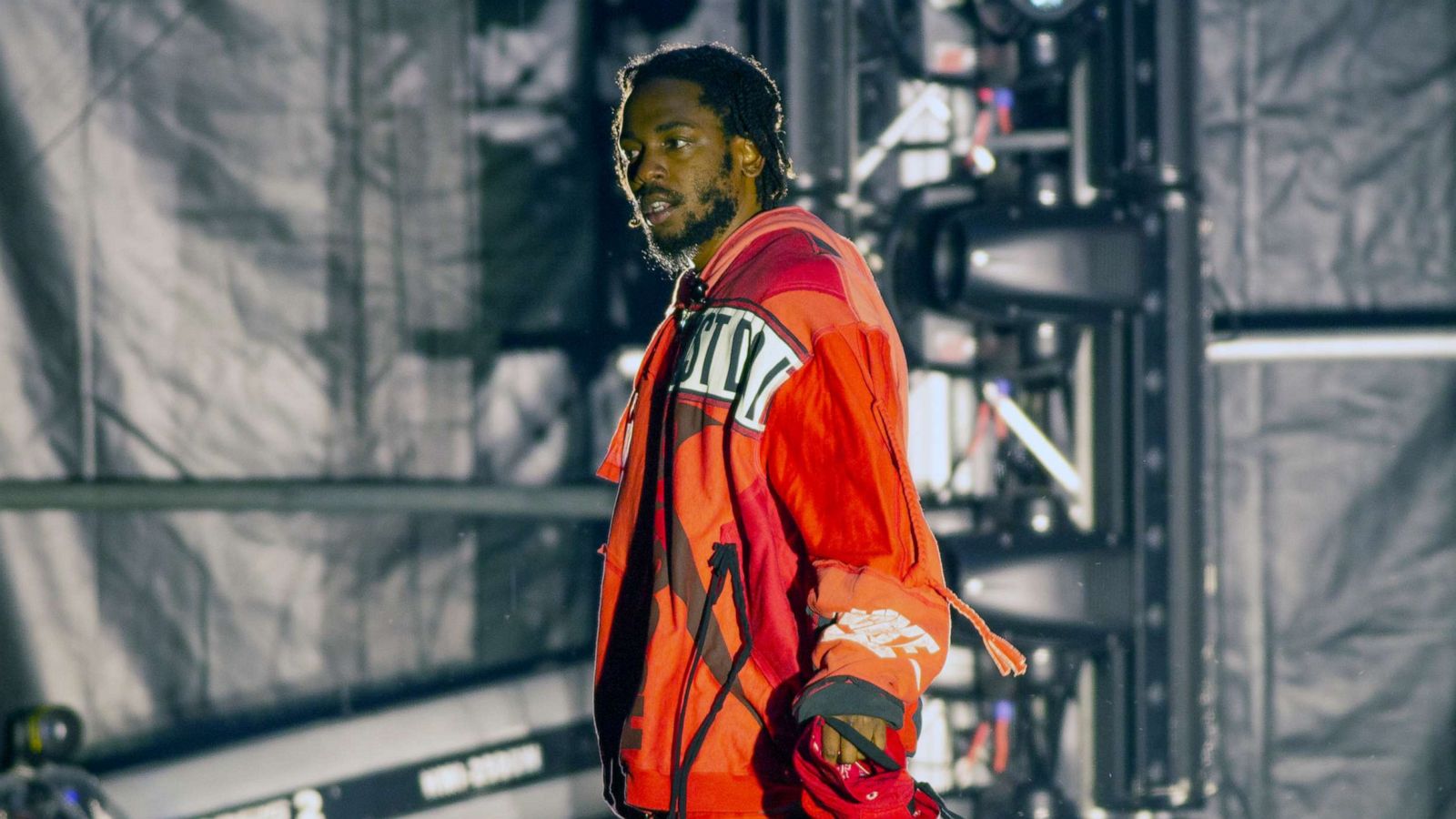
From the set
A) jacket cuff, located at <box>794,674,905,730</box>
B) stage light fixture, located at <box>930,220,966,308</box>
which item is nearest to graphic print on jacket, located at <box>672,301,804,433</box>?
jacket cuff, located at <box>794,674,905,730</box>

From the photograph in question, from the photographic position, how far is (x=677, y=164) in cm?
133

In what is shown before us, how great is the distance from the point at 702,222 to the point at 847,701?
46cm

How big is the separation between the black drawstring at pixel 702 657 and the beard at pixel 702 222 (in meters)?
0.28

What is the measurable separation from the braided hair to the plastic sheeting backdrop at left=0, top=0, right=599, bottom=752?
5.65 feet

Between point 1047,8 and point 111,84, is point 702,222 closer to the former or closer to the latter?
point 1047,8

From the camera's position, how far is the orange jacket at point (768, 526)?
118 centimetres

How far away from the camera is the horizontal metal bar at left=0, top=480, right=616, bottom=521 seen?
9.56ft

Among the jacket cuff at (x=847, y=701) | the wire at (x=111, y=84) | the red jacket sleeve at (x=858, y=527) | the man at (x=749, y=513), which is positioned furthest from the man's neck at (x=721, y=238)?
the wire at (x=111, y=84)

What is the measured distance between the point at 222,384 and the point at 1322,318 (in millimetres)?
2157

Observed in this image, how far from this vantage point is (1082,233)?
2.32 metres

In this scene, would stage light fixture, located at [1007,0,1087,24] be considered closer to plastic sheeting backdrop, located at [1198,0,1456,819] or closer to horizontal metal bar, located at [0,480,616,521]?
plastic sheeting backdrop, located at [1198,0,1456,819]

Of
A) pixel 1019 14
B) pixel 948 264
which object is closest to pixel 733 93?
pixel 948 264

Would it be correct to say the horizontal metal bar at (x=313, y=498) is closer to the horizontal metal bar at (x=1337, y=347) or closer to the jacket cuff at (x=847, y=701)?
the horizontal metal bar at (x=1337, y=347)

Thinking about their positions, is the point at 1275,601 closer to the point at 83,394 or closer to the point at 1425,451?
the point at 1425,451
